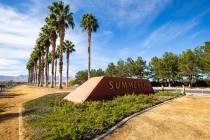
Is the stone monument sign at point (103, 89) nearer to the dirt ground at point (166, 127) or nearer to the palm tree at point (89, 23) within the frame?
the dirt ground at point (166, 127)

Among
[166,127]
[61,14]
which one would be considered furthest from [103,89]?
[61,14]

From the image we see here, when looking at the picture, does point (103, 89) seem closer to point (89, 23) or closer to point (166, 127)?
point (166, 127)

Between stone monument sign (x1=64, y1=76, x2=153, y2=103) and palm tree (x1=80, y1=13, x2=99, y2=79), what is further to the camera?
palm tree (x1=80, y1=13, x2=99, y2=79)

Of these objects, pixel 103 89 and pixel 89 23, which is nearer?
pixel 103 89

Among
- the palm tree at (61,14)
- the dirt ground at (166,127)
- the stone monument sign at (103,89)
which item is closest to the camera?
the dirt ground at (166,127)

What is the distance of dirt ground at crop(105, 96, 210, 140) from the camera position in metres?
11.2

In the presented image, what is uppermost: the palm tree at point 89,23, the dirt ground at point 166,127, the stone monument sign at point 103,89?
the palm tree at point 89,23

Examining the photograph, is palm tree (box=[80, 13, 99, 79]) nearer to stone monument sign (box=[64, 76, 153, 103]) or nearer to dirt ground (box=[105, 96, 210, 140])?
stone monument sign (box=[64, 76, 153, 103])

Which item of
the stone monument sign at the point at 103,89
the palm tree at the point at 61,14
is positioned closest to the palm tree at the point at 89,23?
the palm tree at the point at 61,14

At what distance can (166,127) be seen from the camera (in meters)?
12.7

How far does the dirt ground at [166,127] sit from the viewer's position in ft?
36.8

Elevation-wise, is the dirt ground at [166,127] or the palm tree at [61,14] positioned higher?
the palm tree at [61,14]

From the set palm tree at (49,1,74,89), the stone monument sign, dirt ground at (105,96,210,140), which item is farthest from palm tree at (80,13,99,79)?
dirt ground at (105,96,210,140)

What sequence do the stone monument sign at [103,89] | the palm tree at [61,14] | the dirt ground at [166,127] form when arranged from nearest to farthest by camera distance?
the dirt ground at [166,127], the stone monument sign at [103,89], the palm tree at [61,14]
